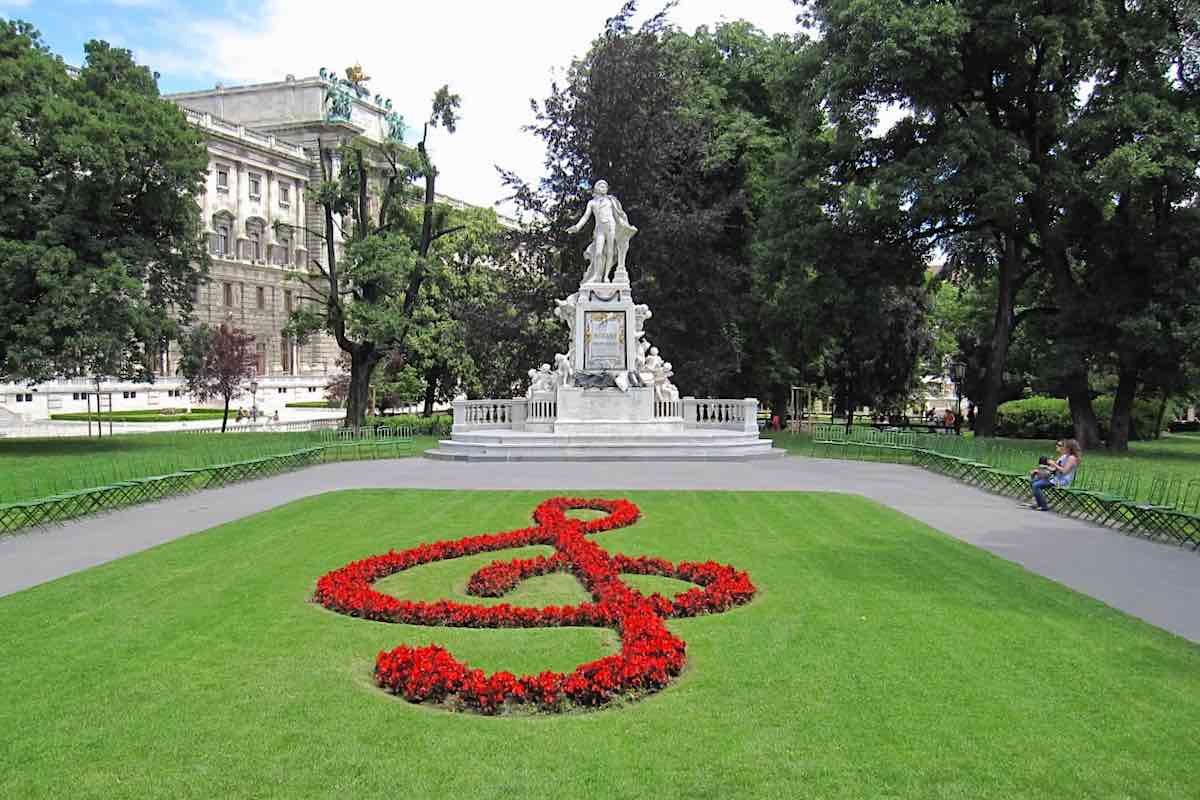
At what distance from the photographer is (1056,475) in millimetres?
15938

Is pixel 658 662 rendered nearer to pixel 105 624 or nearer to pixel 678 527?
pixel 105 624

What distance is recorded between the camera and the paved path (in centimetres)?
1037

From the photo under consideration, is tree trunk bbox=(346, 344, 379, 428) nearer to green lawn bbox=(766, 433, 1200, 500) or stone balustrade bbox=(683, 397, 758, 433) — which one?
stone balustrade bbox=(683, 397, 758, 433)

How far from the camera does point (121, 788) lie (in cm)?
510

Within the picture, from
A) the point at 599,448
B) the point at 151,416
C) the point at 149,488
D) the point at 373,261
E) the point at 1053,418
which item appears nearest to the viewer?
the point at 149,488

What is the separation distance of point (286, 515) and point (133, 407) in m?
52.6

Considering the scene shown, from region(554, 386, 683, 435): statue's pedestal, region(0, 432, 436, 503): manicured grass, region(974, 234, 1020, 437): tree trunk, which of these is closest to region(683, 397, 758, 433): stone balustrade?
region(554, 386, 683, 435): statue's pedestal

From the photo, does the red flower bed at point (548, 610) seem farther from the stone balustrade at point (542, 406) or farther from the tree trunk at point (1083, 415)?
the tree trunk at point (1083, 415)

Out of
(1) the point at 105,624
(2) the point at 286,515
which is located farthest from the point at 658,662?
(2) the point at 286,515

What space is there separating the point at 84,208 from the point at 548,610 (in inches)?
997

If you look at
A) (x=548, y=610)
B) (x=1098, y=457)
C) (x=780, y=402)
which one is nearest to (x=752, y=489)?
(x=548, y=610)

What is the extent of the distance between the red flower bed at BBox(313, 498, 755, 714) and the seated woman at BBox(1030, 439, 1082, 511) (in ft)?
22.6

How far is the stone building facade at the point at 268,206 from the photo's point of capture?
2945 inches

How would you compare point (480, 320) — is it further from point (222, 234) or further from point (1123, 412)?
point (222, 234)
